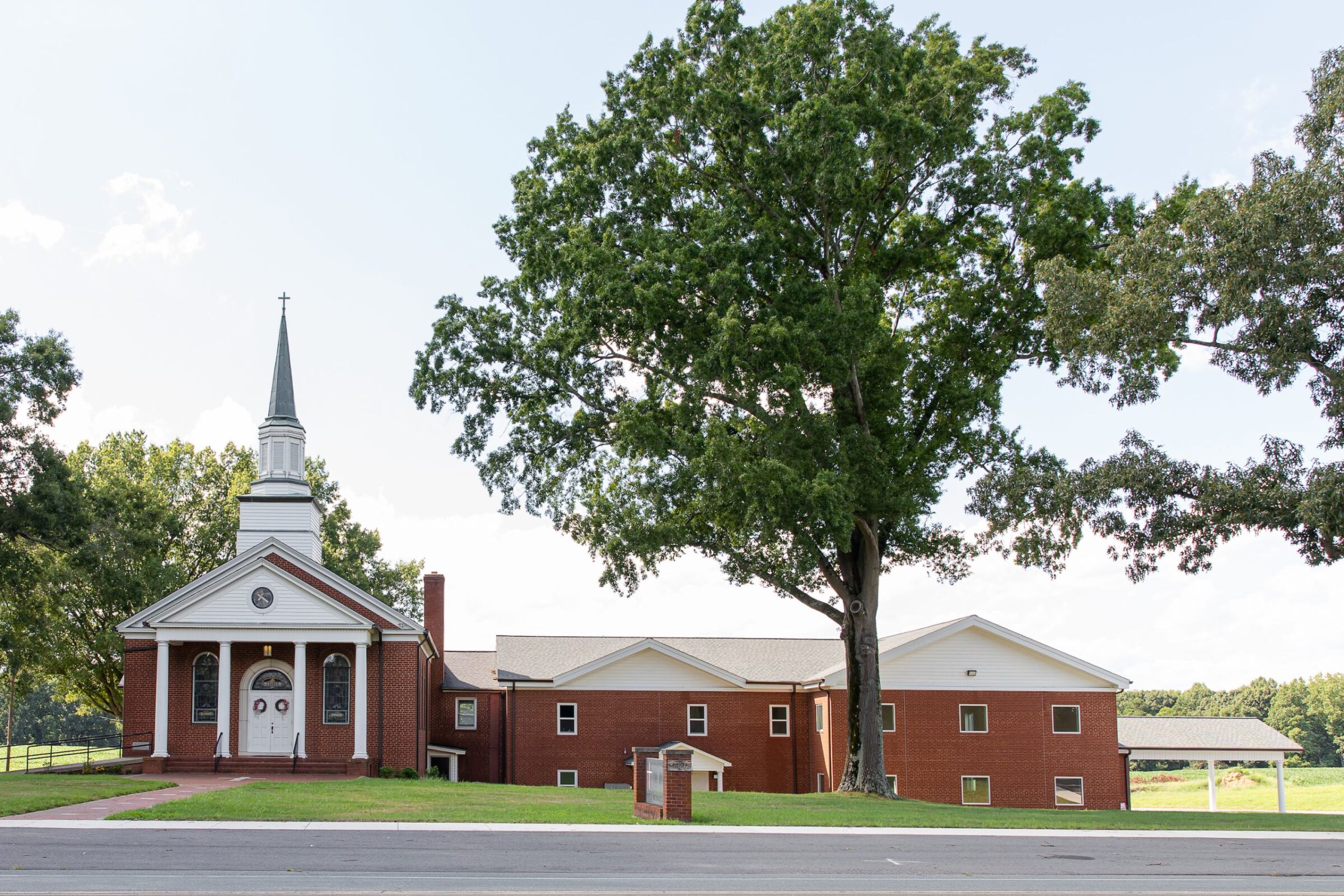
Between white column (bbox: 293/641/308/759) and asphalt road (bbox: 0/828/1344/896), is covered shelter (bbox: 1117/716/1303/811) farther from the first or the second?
asphalt road (bbox: 0/828/1344/896)

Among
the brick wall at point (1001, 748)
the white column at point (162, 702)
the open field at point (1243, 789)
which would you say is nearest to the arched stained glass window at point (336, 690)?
the white column at point (162, 702)

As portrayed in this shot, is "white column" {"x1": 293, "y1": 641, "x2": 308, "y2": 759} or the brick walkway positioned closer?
the brick walkway

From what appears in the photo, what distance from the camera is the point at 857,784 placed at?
93.6 feet

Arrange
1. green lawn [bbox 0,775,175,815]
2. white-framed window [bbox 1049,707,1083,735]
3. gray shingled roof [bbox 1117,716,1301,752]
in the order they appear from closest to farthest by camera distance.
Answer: green lawn [bbox 0,775,175,815] → white-framed window [bbox 1049,707,1083,735] → gray shingled roof [bbox 1117,716,1301,752]

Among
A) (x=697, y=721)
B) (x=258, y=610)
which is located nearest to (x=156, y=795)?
(x=258, y=610)

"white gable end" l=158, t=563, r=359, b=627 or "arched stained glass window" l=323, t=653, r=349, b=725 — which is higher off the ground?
"white gable end" l=158, t=563, r=359, b=627

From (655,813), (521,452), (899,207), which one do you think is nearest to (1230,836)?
(655,813)

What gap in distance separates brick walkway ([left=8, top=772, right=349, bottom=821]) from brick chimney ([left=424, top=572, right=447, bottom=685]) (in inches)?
428

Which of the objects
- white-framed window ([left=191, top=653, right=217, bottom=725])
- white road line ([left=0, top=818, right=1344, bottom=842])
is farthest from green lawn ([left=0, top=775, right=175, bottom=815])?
white-framed window ([left=191, top=653, right=217, bottom=725])

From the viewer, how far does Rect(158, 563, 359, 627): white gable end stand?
33.2 m

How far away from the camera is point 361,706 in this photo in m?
33.5

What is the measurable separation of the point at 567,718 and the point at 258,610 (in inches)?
451

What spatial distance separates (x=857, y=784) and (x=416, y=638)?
13463mm

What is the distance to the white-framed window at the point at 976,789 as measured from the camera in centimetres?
3872
